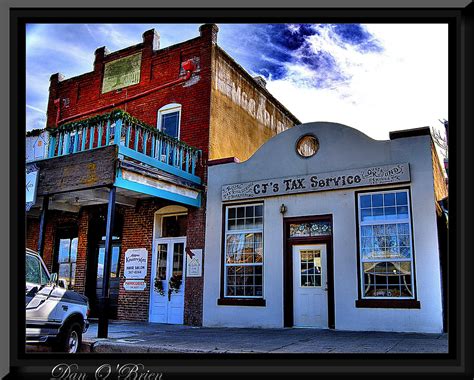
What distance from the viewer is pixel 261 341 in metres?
8.77

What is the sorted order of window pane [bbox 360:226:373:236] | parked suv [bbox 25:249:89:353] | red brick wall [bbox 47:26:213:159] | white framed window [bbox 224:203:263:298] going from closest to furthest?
parked suv [bbox 25:249:89:353]
window pane [bbox 360:226:373:236]
white framed window [bbox 224:203:263:298]
red brick wall [bbox 47:26:213:159]

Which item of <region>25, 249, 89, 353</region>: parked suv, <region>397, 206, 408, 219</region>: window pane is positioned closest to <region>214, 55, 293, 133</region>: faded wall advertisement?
<region>397, 206, 408, 219</region>: window pane

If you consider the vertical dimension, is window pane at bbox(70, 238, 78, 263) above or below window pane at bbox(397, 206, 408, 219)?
below

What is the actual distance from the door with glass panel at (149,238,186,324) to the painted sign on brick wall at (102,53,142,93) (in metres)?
5.34

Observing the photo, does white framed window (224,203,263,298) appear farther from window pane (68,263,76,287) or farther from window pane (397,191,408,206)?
window pane (68,263,76,287)

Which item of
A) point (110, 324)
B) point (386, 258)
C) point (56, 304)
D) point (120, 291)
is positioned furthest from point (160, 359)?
point (120, 291)

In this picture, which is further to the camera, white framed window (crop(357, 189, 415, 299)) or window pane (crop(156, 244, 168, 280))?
window pane (crop(156, 244, 168, 280))

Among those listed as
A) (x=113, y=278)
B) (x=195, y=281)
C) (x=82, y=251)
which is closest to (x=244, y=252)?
(x=195, y=281)

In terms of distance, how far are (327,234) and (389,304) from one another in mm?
2047

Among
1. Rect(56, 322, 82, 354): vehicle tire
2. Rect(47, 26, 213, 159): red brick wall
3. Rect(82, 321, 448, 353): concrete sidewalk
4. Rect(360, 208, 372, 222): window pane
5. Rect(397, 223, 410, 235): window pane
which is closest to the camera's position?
Rect(82, 321, 448, 353): concrete sidewalk

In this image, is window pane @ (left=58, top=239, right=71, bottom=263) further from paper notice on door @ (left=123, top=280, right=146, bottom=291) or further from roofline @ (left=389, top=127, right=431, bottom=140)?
roofline @ (left=389, top=127, right=431, bottom=140)

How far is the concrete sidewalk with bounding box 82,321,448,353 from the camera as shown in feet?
25.0

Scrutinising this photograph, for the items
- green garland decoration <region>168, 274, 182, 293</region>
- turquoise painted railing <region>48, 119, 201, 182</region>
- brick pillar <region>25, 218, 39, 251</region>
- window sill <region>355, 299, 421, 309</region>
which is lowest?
window sill <region>355, 299, 421, 309</region>
